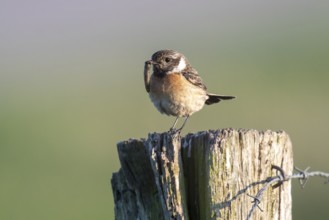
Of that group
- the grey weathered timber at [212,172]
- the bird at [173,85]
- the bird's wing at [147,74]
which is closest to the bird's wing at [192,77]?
the bird at [173,85]

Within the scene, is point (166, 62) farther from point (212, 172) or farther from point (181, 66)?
point (212, 172)

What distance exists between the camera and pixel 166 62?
921 cm

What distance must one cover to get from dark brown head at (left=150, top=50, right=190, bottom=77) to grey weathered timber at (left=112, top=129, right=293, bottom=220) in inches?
146

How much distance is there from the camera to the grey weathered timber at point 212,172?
5.05 m

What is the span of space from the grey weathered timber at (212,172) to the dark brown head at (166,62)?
12.2ft

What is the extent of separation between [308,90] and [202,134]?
17669mm

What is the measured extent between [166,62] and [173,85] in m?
0.30

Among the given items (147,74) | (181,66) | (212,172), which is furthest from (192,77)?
(212,172)

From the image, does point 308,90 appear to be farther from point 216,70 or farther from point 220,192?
point 220,192

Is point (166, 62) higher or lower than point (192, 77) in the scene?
higher

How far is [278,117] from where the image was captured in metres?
19.4

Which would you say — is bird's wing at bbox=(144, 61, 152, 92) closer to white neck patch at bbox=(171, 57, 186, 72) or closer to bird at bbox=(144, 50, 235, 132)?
bird at bbox=(144, 50, 235, 132)

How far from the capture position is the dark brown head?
9188mm

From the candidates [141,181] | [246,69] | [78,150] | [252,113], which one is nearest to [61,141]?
[78,150]
